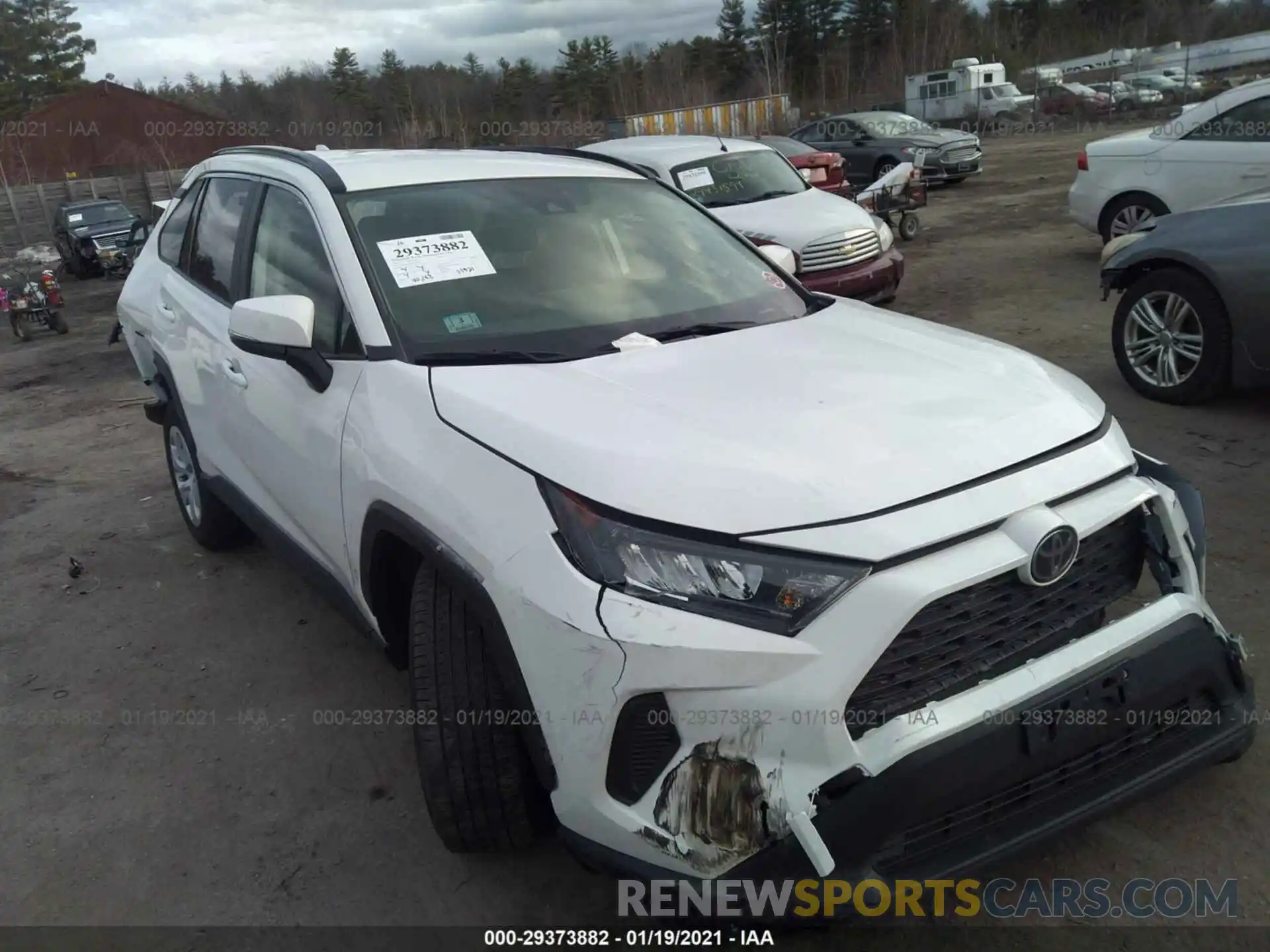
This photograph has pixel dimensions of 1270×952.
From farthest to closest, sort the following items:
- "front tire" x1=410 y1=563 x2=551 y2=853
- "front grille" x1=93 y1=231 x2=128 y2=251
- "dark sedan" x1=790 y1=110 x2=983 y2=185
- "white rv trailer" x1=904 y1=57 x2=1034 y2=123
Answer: "white rv trailer" x1=904 y1=57 x2=1034 y2=123
"front grille" x1=93 y1=231 x2=128 y2=251
"dark sedan" x1=790 y1=110 x2=983 y2=185
"front tire" x1=410 y1=563 x2=551 y2=853

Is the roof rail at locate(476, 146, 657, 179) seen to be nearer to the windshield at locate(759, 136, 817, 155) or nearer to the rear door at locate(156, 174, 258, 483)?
the rear door at locate(156, 174, 258, 483)

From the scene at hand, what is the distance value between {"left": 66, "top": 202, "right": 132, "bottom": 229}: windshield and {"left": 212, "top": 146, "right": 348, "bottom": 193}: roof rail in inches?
761

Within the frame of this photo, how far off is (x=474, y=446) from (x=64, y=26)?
6461 cm

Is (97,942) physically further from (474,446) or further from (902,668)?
(902,668)

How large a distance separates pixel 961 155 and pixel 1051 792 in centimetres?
1797

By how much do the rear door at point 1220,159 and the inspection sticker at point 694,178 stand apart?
404cm

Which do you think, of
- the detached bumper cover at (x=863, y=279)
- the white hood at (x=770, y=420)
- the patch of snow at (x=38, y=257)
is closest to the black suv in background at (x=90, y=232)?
the patch of snow at (x=38, y=257)

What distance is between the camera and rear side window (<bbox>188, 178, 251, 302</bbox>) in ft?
12.3

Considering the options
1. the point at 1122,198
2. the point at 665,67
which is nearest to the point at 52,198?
the point at 1122,198

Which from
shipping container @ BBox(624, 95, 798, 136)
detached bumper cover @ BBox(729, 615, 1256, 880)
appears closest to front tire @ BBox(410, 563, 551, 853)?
detached bumper cover @ BBox(729, 615, 1256, 880)

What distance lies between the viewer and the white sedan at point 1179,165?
7840 mm

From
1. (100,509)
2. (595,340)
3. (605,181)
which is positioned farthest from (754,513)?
(100,509)

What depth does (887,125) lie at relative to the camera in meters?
18.9

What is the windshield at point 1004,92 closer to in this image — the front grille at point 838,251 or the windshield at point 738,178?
the windshield at point 738,178
